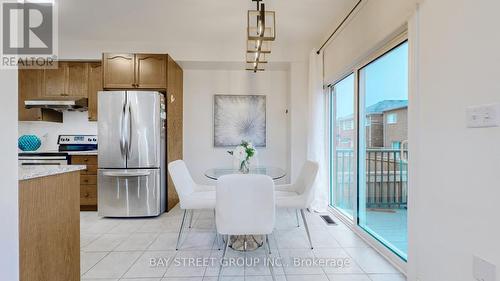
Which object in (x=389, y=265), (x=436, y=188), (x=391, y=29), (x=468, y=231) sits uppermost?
(x=391, y=29)

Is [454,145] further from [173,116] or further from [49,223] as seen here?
[173,116]

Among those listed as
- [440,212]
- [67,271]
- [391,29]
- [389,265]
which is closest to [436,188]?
[440,212]

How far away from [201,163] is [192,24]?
2.28 meters

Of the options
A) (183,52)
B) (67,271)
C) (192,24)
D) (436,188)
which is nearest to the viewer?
(67,271)

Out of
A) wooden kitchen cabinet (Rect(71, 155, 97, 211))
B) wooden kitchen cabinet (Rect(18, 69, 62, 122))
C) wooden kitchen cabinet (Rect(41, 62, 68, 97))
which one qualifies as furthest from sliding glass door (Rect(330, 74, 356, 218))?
wooden kitchen cabinet (Rect(18, 69, 62, 122))

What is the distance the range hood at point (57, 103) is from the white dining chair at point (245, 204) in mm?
3330

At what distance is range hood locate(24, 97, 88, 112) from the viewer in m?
3.77

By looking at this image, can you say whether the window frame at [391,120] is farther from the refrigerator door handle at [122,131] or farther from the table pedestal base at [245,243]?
the refrigerator door handle at [122,131]

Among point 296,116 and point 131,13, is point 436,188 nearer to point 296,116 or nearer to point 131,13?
point 296,116

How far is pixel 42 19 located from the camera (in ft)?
10.4

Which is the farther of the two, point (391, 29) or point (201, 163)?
point (201, 163)

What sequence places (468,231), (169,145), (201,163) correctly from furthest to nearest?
(201,163) < (169,145) < (468,231)

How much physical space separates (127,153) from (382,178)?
3263 mm

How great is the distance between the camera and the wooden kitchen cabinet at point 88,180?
142 inches
